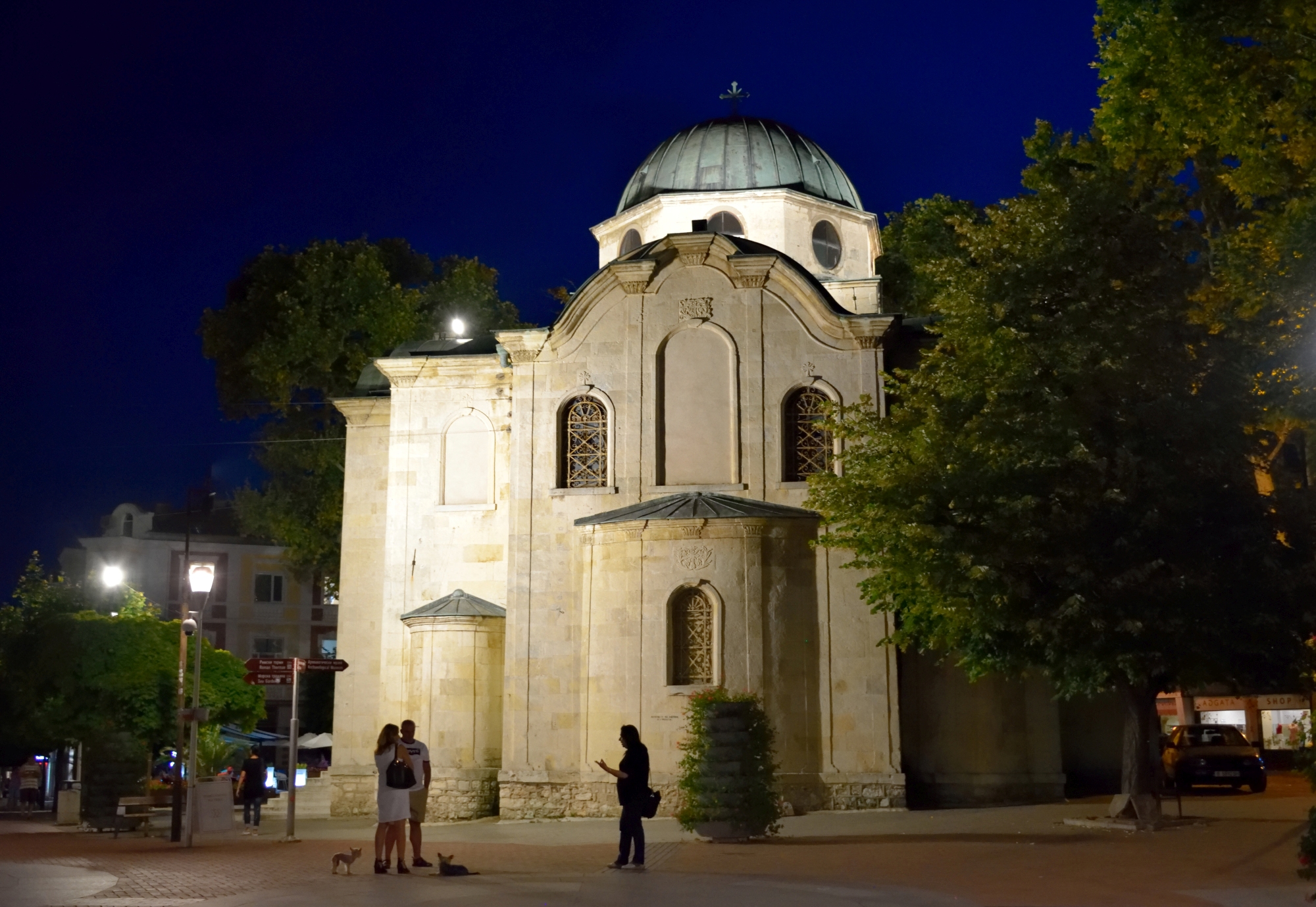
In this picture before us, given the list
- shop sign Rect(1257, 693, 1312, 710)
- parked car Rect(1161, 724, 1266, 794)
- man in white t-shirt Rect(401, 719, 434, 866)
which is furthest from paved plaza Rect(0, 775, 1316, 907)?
shop sign Rect(1257, 693, 1312, 710)

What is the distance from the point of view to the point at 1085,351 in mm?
19359

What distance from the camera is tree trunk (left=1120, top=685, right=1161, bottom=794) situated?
771 inches

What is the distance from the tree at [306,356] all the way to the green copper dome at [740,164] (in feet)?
21.0

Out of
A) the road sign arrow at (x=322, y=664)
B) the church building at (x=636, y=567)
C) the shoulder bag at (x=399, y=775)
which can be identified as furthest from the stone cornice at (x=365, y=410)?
the shoulder bag at (x=399, y=775)

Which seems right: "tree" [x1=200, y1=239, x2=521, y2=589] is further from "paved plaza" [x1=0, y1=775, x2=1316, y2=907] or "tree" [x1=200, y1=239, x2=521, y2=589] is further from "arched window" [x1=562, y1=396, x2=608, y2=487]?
"paved plaza" [x1=0, y1=775, x2=1316, y2=907]

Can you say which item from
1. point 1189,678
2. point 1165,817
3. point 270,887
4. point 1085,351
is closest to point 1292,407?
point 1085,351

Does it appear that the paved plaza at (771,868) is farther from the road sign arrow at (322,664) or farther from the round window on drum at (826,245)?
the round window on drum at (826,245)

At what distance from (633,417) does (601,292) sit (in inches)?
95.5

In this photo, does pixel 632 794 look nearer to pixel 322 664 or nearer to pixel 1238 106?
pixel 322 664

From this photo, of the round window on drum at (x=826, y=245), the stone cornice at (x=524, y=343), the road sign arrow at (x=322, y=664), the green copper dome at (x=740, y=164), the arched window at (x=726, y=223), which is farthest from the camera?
the green copper dome at (x=740, y=164)

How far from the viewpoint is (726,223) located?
32.3m

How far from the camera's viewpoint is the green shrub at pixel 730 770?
1819 cm

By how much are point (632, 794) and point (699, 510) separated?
9.34 meters

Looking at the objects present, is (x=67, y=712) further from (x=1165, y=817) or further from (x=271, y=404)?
(x=1165, y=817)
